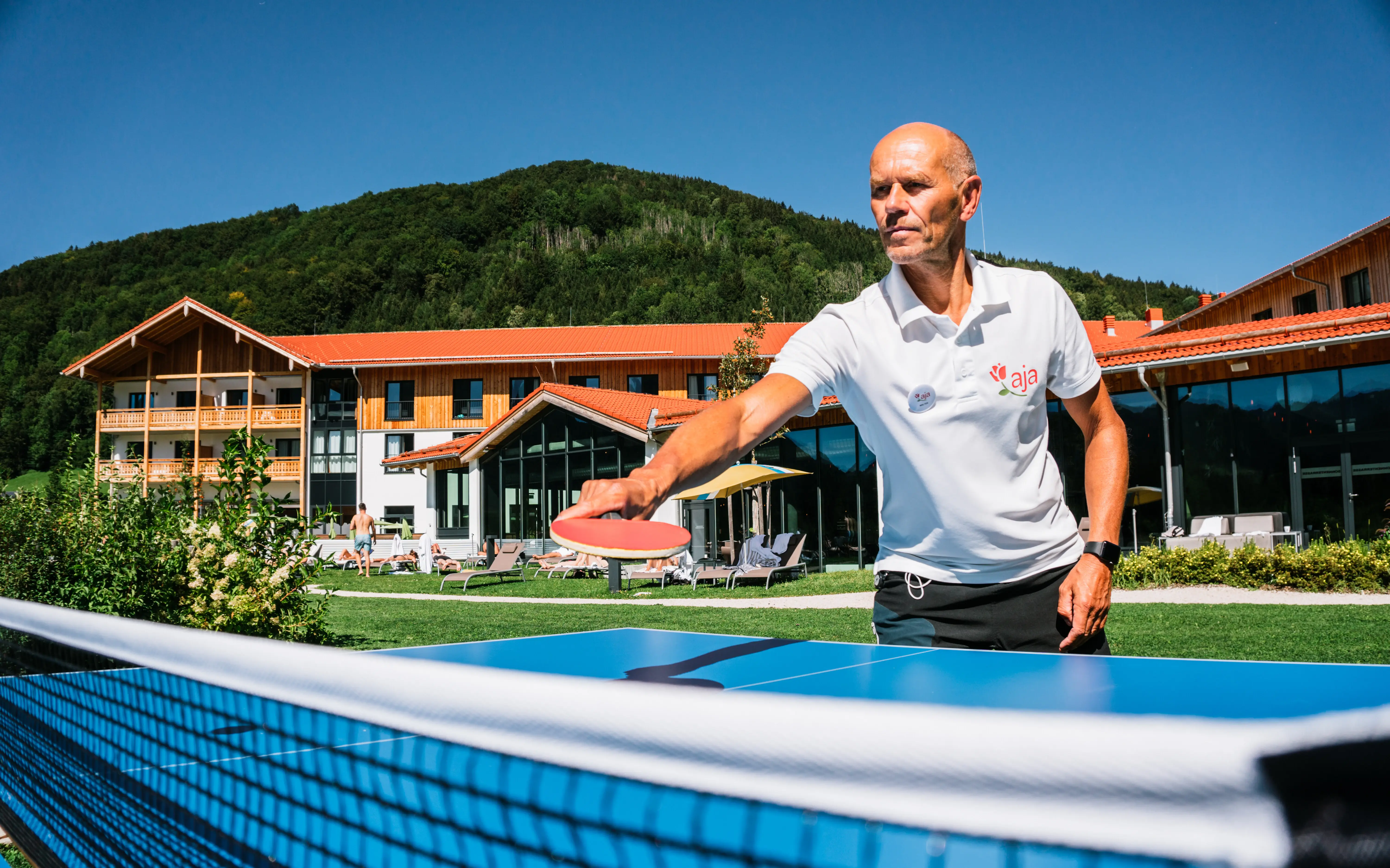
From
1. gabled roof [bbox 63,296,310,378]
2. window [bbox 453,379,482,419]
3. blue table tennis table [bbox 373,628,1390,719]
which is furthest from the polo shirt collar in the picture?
gabled roof [bbox 63,296,310,378]

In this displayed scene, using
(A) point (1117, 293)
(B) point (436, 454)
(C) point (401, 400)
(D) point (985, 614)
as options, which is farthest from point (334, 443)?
(A) point (1117, 293)

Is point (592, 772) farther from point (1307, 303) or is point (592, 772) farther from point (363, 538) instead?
point (1307, 303)

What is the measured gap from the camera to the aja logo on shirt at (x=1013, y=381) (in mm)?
2555

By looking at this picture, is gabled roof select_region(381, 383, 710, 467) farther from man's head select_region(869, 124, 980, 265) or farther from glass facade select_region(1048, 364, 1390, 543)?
man's head select_region(869, 124, 980, 265)

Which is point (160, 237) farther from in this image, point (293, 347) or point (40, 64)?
point (40, 64)

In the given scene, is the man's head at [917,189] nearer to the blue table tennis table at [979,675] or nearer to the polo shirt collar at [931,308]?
the polo shirt collar at [931,308]

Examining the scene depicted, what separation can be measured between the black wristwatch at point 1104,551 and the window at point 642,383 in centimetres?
4164

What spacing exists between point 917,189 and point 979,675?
4.32ft

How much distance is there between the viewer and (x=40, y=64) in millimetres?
29578

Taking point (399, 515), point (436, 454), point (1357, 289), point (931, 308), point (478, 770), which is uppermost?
point (1357, 289)

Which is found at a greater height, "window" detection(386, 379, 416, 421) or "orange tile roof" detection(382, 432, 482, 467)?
"window" detection(386, 379, 416, 421)

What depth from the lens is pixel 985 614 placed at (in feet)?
9.09

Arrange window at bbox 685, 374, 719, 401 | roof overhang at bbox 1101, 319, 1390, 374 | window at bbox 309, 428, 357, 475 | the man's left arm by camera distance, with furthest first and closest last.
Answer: window at bbox 309, 428, 357, 475
window at bbox 685, 374, 719, 401
roof overhang at bbox 1101, 319, 1390, 374
the man's left arm

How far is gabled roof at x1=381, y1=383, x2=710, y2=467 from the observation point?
26453mm
